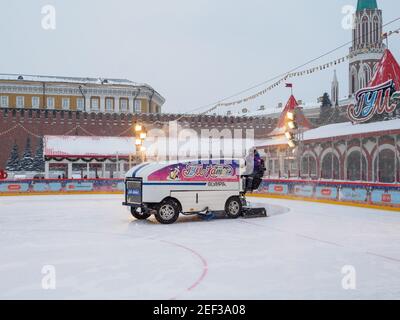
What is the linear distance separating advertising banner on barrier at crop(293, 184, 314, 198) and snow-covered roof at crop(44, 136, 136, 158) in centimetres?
1362

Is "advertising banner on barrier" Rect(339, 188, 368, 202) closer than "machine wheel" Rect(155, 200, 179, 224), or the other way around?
"machine wheel" Rect(155, 200, 179, 224)

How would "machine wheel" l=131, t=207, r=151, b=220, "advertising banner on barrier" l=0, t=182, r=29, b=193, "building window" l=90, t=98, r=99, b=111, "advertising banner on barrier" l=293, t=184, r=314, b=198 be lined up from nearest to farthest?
"machine wheel" l=131, t=207, r=151, b=220
"advertising banner on barrier" l=293, t=184, r=314, b=198
"advertising banner on barrier" l=0, t=182, r=29, b=193
"building window" l=90, t=98, r=99, b=111

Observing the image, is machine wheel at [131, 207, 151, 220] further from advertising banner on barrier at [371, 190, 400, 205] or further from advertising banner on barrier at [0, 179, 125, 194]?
advertising banner on barrier at [0, 179, 125, 194]

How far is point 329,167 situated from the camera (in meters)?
28.7

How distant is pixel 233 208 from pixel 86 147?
20.6 m

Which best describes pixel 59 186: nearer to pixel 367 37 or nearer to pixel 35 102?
pixel 35 102

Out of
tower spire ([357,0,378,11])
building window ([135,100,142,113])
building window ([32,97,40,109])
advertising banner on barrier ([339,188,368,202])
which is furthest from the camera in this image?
tower spire ([357,0,378,11])

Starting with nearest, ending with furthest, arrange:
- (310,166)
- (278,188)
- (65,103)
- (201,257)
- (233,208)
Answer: (201,257)
(233,208)
(278,188)
(310,166)
(65,103)

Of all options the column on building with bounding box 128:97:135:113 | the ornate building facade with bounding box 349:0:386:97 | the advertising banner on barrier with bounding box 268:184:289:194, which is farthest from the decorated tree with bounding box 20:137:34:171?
the ornate building facade with bounding box 349:0:386:97

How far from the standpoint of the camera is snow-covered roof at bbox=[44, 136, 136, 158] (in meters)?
31.2

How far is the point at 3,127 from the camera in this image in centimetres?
3691

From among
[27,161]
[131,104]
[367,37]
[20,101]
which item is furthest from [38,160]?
[367,37]
